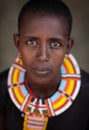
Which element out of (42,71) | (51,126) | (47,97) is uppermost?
(42,71)

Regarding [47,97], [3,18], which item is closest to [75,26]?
[3,18]

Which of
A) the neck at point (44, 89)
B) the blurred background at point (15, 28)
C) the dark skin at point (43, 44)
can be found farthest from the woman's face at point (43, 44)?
the blurred background at point (15, 28)

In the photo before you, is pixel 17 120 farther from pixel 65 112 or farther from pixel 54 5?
pixel 54 5

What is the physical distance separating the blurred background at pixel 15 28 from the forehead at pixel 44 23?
0.72 m

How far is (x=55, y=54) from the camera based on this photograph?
1562 mm

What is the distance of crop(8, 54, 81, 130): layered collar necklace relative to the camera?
1682 mm

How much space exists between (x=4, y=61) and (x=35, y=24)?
860 mm

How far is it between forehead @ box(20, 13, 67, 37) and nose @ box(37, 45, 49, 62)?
6cm

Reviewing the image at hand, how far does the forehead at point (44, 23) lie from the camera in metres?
1.53

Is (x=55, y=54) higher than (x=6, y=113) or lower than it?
higher

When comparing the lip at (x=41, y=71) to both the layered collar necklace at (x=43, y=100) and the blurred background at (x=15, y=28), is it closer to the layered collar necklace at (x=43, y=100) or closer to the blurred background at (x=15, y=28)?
the layered collar necklace at (x=43, y=100)

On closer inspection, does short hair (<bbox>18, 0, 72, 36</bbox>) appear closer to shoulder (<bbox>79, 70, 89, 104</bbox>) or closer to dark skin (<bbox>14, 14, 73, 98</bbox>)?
dark skin (<bbox>14, 14, 73, 98</bbox>)

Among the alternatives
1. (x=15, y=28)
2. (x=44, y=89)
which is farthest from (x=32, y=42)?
(x=15, y=28)

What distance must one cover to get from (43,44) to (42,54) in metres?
0.03
